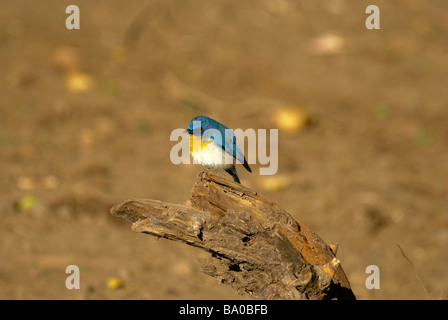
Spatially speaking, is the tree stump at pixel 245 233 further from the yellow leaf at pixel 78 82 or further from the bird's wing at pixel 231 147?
the yellow leaf at pixel 78 82

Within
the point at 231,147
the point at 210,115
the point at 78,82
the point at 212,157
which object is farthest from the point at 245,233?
the point at 78,82

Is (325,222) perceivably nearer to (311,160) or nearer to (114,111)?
(311,160)

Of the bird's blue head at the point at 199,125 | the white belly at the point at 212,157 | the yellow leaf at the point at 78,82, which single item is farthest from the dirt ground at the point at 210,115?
the bird's blue head at the point at 199,125

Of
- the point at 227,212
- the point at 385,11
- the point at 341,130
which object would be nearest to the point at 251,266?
the point at 227,212

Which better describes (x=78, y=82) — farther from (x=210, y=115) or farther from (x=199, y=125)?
(x=199, y=125)

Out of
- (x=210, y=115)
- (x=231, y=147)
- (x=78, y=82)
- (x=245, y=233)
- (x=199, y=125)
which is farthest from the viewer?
(x=78, y=82)

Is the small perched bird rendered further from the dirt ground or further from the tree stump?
the dirt ground

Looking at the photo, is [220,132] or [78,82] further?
[78,82]
